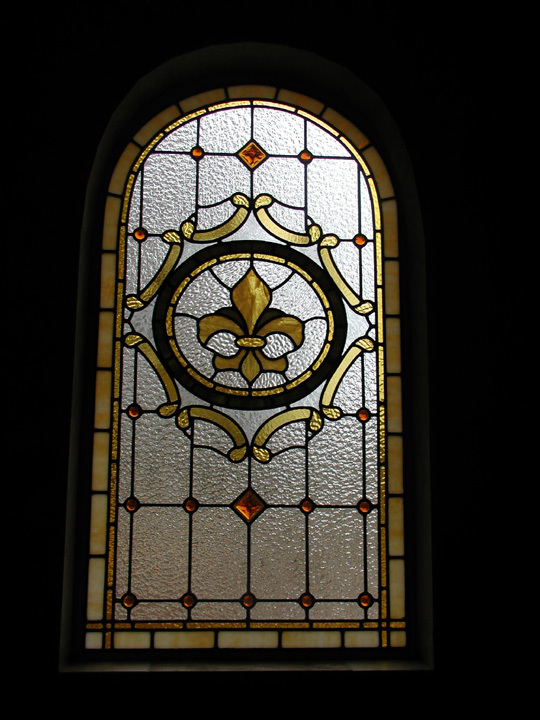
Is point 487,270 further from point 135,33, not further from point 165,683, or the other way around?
point 165,683

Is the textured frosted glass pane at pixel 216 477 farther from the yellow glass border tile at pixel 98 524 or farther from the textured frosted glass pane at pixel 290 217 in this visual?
the textured frosted glass pane at pixel 290 217

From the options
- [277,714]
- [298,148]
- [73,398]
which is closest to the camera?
[277,714]

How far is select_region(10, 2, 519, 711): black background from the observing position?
2.32 metres

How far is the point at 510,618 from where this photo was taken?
2.34 metres

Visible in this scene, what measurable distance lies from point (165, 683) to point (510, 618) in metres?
0.96

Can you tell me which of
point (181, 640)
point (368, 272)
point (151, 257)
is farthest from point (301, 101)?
point (181, 640)

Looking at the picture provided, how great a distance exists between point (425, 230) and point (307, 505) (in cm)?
90

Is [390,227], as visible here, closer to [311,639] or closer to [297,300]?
[297,300]

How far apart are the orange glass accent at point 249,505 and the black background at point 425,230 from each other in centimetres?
46

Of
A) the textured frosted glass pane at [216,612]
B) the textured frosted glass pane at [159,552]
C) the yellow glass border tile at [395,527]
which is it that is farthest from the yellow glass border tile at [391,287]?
the textured frosted glass pane at [216,612]

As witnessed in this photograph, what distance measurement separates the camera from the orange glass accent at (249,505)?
2.52m

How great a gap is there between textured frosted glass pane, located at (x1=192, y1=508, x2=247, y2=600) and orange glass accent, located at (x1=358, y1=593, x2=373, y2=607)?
0.35m

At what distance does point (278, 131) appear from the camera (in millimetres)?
2811

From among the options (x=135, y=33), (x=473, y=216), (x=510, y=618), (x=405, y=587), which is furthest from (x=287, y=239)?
(x=510, y=618)
